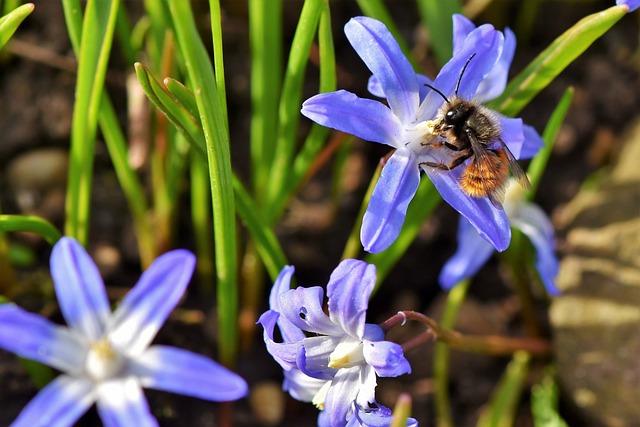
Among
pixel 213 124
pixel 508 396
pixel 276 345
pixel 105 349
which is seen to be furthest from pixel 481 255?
pixel 105 349

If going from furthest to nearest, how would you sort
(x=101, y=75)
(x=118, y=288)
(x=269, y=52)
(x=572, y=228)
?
(x=572, y=228) → (x=118, y=288) → (x=269, y=52) → (x=101, y=75)

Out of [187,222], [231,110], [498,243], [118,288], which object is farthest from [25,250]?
[498,243]

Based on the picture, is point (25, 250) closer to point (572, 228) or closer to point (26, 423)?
point (26, 423)

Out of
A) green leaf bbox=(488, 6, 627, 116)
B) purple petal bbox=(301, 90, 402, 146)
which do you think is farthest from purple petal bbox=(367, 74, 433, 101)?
green leaf bbox=(488, 6, 627, 116)

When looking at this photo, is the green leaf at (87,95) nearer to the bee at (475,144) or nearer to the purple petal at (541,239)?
the bee at (475,144)

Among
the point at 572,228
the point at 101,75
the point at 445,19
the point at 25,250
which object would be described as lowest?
the point at 572,228

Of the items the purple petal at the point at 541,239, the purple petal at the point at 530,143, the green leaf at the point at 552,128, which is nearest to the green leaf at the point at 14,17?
the purple petal at the point at 530,143

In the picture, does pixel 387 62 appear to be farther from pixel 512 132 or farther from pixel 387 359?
pixel 387 359
